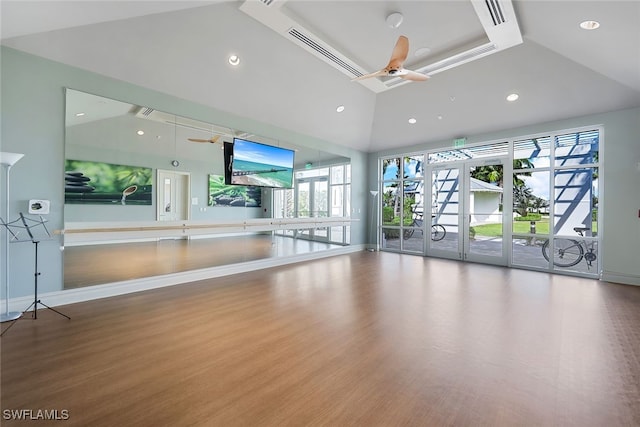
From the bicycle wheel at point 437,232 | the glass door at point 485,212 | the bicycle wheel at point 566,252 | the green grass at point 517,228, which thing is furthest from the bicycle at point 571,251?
the bicycle wheel at point 437,232

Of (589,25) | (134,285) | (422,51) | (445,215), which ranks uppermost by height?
(422,51)

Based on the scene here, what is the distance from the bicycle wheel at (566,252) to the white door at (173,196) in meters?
7.50

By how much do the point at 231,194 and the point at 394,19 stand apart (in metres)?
3.94

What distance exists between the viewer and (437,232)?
25.0 feet

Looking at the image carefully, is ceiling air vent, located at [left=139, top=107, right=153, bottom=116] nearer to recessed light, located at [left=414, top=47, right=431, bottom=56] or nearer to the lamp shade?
the lamp shade

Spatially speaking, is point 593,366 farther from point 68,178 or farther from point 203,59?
point 68,178

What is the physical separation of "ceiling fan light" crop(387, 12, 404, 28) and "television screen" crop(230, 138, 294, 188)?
321cm

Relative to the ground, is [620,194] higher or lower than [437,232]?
higher

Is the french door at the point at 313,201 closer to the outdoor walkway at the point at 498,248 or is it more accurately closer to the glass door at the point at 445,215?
the outdoor walkway at the point at 498,248

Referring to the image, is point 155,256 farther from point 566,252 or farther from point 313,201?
point 566,252

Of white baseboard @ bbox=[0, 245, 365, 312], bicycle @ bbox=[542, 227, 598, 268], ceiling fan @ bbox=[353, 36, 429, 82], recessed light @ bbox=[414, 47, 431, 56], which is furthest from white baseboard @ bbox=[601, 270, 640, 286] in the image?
white baseboard @ bbox=[0, 245, 365, 312]

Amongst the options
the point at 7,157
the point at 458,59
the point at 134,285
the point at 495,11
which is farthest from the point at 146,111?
the point at 458,59

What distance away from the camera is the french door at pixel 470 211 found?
6598 mm

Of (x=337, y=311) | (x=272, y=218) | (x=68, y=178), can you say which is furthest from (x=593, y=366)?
(x=68, y=178)
